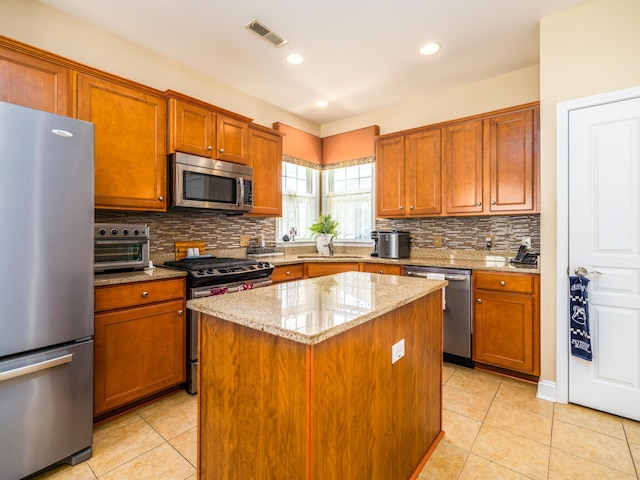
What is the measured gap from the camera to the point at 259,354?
1.10 m

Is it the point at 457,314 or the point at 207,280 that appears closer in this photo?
the point at 207,280

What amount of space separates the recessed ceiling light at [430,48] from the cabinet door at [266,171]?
1729 millimetres

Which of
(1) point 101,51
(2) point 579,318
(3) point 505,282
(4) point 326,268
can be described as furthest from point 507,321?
(1) point 101,51

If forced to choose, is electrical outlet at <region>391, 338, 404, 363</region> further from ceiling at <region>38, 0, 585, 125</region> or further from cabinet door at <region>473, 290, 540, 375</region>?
ceiling at <region>38, 0, 585, 125</region>

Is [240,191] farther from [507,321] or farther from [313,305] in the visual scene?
[507,321]

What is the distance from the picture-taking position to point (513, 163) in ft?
9.50

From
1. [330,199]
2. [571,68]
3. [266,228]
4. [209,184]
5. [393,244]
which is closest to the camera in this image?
[571,68]

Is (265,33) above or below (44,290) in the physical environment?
above

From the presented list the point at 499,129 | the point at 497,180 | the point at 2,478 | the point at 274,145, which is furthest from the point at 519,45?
the point at 2,478

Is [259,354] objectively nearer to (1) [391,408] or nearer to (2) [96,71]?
(1) [391,408]

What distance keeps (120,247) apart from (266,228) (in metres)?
1.81

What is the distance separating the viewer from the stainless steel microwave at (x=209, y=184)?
8.67 feet

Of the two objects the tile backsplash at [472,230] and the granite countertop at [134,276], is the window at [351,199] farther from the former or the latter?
the granite countertop at [134,276]

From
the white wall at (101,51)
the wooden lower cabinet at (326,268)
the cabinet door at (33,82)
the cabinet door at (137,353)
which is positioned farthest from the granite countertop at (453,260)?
the cabinet door at (33,82)
